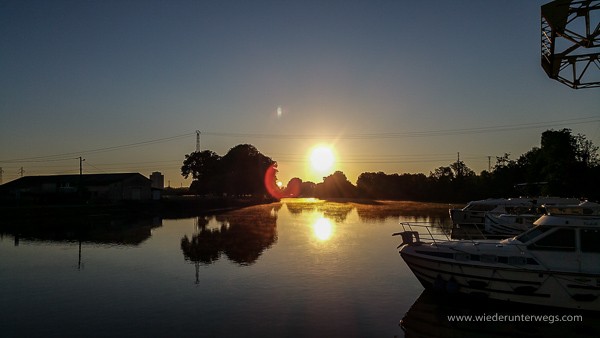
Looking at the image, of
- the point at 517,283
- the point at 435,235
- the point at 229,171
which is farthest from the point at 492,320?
the point at 229,171

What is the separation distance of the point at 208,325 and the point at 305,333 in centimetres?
332

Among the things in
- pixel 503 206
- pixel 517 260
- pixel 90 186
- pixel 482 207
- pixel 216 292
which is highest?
pixel 90 186

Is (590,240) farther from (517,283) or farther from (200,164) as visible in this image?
(200,164)

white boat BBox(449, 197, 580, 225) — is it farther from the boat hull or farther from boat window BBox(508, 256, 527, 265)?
boat window BBox(508, 256, 527, 265)

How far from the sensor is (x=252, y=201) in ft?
397

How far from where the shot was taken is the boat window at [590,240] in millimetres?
15188

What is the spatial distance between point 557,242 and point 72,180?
300 ft

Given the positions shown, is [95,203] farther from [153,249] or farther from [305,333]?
[305,333]

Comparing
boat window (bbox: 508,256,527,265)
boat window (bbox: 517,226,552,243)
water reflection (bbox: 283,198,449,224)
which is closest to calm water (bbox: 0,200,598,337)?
boat window (bbox: 508,256,527,265)

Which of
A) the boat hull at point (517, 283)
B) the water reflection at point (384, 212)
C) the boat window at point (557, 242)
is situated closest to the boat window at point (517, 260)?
the boat hull at point (517, 283)

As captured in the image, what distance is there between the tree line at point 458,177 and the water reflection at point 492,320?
45813 millimetres

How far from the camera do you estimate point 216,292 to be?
18797 mm

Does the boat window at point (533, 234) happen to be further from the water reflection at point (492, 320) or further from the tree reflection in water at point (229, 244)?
the tree reflection in water at point (229, 244)

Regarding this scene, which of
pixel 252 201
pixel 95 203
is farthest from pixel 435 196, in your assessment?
pixel 95 203
